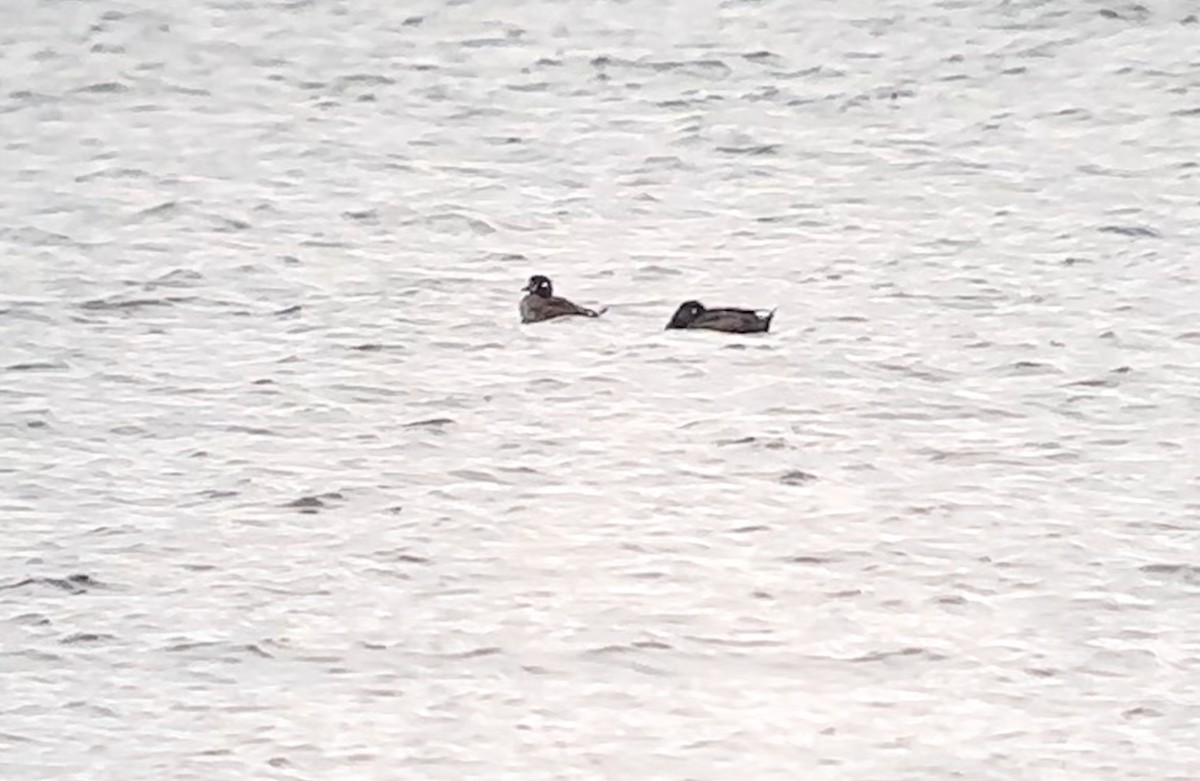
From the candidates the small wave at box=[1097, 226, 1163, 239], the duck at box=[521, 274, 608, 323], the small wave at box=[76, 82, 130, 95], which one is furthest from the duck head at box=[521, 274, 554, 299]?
the small wave at box=[76, 82, 130, 95]

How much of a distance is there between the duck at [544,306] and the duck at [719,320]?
374 millimetres

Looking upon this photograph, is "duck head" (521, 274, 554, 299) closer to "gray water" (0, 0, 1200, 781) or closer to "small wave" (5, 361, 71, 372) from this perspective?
"gray water" (0, 0, 1200, 781)

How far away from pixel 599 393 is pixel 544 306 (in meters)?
0.73

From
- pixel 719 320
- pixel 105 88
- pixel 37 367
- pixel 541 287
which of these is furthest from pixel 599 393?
pixel 105 88

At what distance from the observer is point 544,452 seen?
9.06 meters

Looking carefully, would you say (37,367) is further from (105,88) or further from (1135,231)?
(1135,231)

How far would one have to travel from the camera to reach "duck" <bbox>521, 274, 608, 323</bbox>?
33.8 ft

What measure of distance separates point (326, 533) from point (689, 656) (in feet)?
4.77

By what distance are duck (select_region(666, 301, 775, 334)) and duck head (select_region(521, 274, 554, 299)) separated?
485mm

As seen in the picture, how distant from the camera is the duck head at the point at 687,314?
33.4ft

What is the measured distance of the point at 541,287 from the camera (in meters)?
10.4

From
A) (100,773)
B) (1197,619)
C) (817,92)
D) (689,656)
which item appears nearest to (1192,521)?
(1197,619)

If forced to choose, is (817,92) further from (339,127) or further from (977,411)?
(977,411)

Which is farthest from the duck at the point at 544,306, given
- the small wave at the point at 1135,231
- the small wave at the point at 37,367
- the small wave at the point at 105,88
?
the small wave at the point at 105,88
